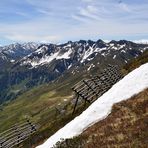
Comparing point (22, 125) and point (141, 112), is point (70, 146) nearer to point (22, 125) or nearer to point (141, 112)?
point (141, 112)

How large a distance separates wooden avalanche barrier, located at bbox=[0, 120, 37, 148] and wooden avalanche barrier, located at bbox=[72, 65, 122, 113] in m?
7.30

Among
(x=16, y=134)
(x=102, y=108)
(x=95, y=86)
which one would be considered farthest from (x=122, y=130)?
(x=95, y=86)

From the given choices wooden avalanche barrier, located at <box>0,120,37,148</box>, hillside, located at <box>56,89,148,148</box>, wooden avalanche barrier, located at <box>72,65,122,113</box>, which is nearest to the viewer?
hillside, located at <box>56,89,148,148</box>

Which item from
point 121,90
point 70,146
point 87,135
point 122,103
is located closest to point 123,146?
point 70,146

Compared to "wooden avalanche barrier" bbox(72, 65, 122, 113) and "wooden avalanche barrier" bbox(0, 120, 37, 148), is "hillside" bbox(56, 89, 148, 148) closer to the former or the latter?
"wooden avalanche barrier" bbox(72, 65, 122, 113)

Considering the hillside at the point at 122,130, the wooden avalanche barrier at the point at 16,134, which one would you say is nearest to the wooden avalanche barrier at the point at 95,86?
the wooden avalanche barrier at the point at 16,134

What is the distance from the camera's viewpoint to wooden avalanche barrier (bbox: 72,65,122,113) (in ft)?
145

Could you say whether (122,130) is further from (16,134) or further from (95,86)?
(95,86)

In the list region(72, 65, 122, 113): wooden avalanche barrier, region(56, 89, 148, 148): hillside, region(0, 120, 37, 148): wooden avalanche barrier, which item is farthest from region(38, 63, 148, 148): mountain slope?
region(0, 120, 37, 148): wooden avalanche barrier

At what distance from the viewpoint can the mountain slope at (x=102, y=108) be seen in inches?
1087

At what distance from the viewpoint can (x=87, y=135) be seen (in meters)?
22.9

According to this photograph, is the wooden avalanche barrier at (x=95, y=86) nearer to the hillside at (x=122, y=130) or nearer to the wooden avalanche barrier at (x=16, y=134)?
the wooden avalanche barrier at (x=16, y=134)

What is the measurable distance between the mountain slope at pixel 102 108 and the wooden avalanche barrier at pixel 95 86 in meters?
9.47

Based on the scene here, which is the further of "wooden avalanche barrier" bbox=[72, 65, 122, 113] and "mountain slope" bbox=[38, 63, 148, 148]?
"wooden avalanche barrier" bbox=[72, 65, 122, 113]
